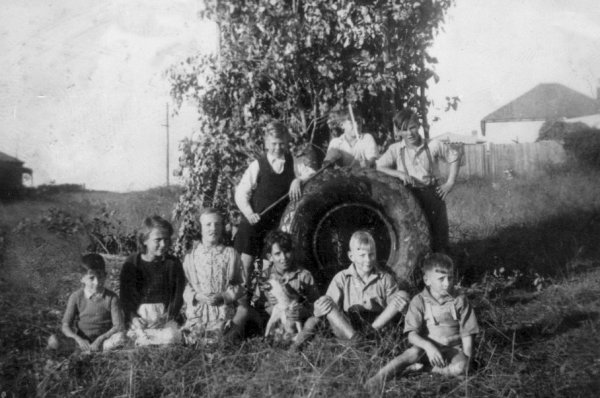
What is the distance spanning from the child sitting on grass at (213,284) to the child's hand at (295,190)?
2.54ft

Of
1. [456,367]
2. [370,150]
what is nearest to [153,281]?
[456,367]

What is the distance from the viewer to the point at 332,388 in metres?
3.02

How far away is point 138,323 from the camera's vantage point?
4.10 m

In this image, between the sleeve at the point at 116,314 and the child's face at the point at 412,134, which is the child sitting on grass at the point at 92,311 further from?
the child's face at the point at 412,134

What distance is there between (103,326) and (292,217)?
1710mm

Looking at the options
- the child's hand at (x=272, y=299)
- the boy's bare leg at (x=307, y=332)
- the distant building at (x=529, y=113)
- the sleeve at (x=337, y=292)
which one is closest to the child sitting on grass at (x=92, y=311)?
the child's hand at (x=272, y=299)

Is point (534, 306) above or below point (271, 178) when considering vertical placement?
below

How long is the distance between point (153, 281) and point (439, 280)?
2.12 m

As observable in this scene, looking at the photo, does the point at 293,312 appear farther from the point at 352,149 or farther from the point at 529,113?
the point at 529,113

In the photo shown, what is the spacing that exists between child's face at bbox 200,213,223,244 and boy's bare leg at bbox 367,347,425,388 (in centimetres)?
170

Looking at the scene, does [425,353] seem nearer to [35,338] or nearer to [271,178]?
[271,178]

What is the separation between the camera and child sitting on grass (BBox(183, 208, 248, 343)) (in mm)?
4078

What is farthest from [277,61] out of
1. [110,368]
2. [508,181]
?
[508,181]

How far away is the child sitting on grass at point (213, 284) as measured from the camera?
4.08 metres
